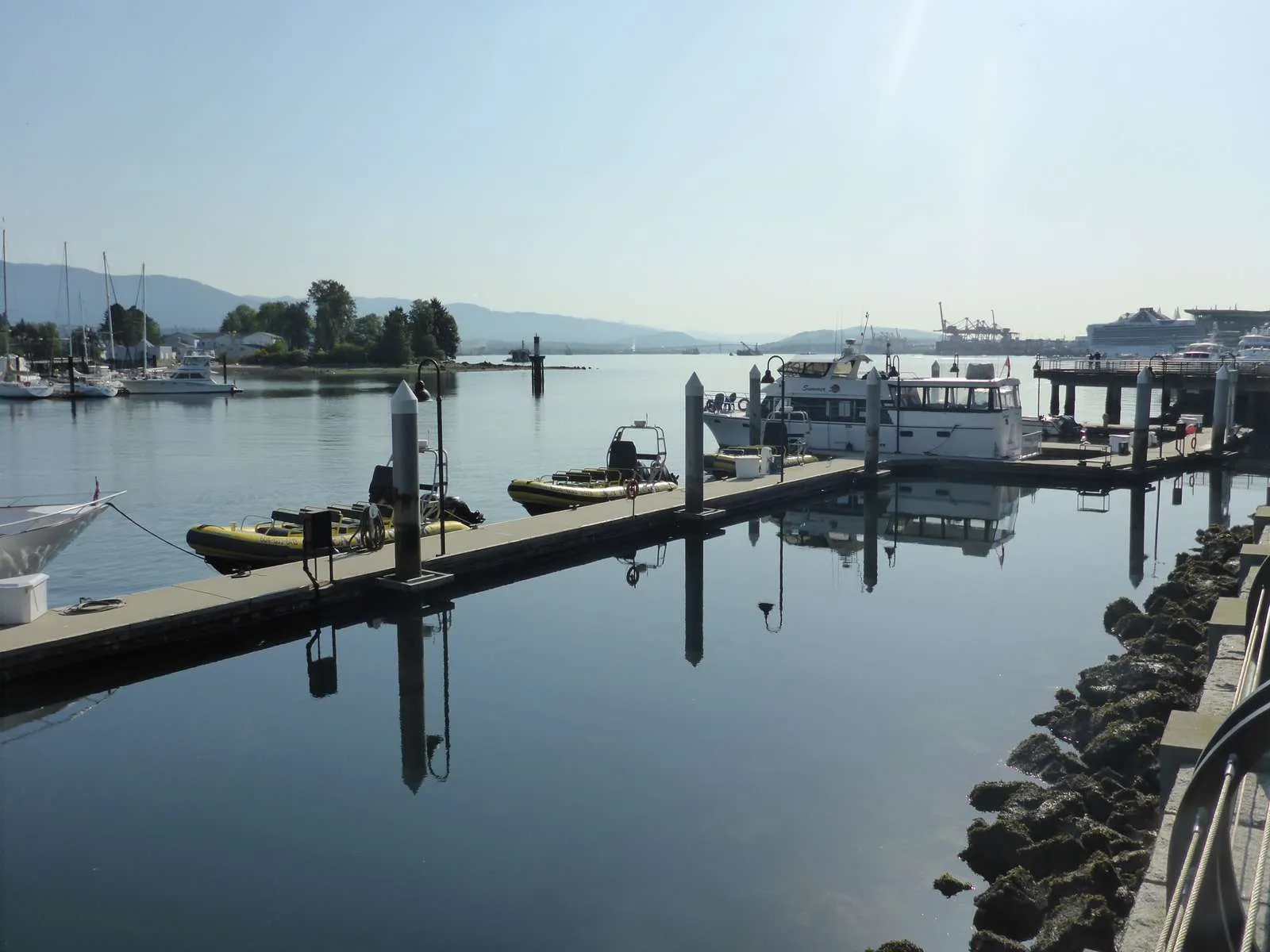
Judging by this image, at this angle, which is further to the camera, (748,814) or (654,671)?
(654,671)

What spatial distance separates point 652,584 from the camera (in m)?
18.3

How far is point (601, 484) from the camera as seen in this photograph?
2497 centimetres

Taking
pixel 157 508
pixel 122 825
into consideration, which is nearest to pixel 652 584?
pixel 122 825

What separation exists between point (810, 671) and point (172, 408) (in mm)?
65930

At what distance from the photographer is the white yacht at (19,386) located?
7619cm

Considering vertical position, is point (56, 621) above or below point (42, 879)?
above

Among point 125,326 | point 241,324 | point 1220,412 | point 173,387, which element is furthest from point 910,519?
point 241,324

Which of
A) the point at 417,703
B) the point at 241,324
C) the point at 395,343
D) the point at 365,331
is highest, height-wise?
the point at 241,324

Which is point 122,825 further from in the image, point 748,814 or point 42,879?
point 748,814

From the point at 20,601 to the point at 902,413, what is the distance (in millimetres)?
25845

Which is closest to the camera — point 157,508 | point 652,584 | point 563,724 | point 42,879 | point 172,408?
point 42,879

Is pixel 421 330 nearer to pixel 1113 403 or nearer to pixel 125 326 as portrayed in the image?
pixel 125 326

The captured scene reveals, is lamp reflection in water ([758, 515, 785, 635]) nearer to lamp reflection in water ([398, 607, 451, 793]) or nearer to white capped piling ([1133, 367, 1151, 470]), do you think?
lamp reflection in water ([398, 607, 451, 793])

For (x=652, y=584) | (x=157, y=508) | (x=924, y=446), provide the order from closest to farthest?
(x=652, y=584) < (x=157, y=508) < (x=924, y=446)
